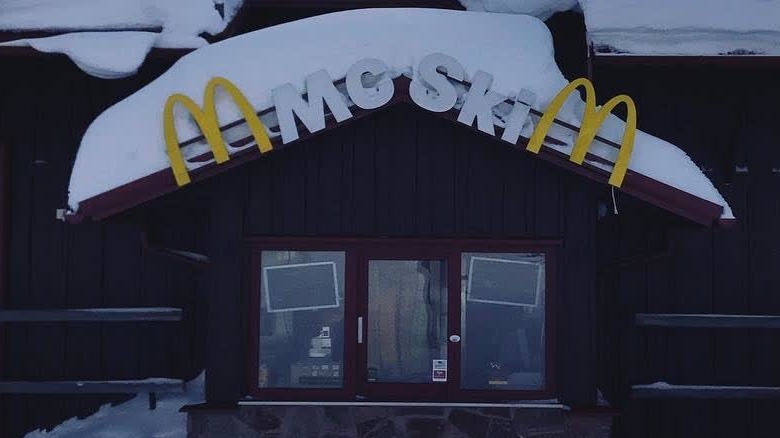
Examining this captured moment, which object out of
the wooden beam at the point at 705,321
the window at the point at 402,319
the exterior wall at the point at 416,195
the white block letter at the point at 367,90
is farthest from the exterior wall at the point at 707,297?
the white block letter at the point at 367,90

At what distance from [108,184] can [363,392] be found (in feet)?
9.55

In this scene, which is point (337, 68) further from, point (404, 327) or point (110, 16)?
point (110, 16)

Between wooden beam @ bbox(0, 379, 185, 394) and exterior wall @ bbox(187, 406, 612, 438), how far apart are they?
100 cm

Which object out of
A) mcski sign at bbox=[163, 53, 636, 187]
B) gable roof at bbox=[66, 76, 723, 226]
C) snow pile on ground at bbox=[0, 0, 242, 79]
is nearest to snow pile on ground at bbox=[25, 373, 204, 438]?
gable roof at bbox=[66, 76, 723, 226]

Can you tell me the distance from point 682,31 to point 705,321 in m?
2.96

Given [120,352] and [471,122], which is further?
[120,352]

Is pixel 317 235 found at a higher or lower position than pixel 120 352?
higher

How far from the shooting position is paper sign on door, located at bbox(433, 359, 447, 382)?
24.3ft

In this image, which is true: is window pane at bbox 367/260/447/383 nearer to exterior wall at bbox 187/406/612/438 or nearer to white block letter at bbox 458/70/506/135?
exterior wall at bbox 187/406/612/438

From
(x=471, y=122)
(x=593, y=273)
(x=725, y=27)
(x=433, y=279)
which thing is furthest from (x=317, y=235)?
(x=725, y=27)

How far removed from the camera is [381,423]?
726 cm

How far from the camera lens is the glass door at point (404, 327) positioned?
24.3ft

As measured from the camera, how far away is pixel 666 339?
8.83m

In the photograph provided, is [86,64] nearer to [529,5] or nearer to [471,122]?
[471,122]
